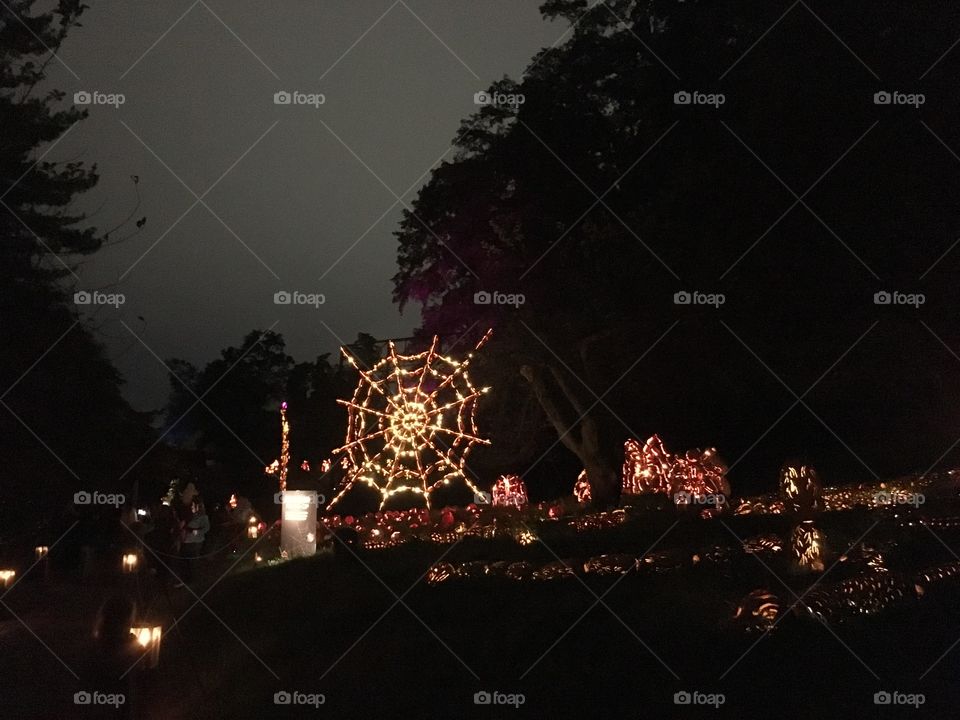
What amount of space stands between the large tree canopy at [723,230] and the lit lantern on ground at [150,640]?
9808 mm

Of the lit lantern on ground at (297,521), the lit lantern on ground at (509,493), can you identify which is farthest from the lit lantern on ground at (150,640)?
the lit lantern on ground at (509,493)

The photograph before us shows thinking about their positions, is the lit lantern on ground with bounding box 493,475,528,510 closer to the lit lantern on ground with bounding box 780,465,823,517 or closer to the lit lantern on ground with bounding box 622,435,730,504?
the lit lantern on ground with bounding box 622,435,730,504

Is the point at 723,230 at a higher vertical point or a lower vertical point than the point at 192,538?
higher

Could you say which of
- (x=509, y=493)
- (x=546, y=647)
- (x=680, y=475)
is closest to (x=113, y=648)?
(x=546, y=647)

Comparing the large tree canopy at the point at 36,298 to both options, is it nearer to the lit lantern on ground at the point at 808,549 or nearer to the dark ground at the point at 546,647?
the dark ground at the point at 546,647

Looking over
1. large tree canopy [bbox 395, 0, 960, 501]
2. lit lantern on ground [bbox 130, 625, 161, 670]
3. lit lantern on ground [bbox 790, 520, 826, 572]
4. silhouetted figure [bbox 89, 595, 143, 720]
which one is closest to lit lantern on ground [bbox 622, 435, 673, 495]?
large tree canopy [bbox 395, 0, 960, 501]

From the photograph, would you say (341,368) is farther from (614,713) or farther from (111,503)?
(614,713)

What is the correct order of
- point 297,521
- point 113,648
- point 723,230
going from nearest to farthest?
point 113,648 → point 723,230 → point 297,521

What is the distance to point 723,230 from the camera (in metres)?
16.8

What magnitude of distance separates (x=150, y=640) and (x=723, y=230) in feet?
34.5

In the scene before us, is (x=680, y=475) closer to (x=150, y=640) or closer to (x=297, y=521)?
(x=297, y=521)

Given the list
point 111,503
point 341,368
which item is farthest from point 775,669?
point 341,368

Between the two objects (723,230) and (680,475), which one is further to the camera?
(680,475)

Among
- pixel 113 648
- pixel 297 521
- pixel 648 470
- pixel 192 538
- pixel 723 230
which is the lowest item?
pixel 113 648
